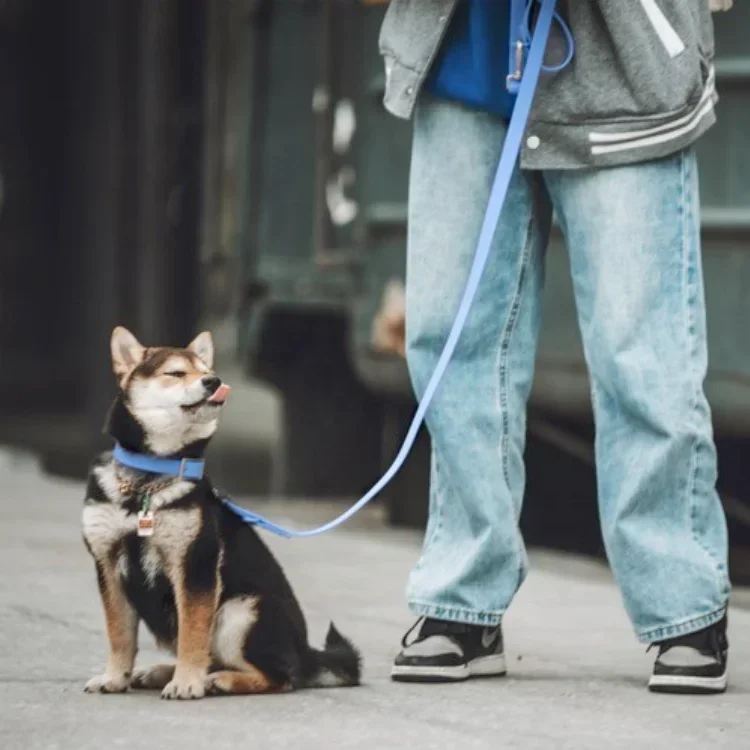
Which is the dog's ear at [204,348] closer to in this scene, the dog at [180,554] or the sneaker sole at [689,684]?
the dog at [180,554]

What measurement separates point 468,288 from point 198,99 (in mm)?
5772

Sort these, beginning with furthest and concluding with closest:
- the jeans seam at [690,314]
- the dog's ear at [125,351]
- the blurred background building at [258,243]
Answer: the blurred background building at [258,243] < the jeans seam at [690,314] < the dog's ear at [125,351]

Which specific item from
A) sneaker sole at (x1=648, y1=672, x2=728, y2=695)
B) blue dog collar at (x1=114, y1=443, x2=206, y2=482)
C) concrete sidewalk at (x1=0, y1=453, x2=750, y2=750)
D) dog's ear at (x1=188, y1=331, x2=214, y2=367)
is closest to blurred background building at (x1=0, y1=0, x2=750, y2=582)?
concrete sidewalk at (x1=0, y1=453, x2=750, y2=750)

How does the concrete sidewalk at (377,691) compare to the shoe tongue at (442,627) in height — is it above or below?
below

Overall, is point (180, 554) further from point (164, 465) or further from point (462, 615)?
point (462, 615)

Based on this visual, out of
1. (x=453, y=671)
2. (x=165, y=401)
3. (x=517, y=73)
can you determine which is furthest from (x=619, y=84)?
(x=453, y=671)

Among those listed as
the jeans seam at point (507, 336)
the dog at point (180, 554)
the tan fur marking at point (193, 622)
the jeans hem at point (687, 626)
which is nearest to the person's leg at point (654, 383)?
the jeans hem at point (687, 626)

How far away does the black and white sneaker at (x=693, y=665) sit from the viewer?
367cm

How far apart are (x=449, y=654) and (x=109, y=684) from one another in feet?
1.93

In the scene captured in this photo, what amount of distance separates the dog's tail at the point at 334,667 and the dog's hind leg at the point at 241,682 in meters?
0.10

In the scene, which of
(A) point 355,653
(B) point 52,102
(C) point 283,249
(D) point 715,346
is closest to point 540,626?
(A) point 355,653

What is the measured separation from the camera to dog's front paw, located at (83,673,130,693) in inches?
142

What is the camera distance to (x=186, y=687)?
11.5 ft

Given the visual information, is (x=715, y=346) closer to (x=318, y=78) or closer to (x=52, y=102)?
(x=318, y=78)
